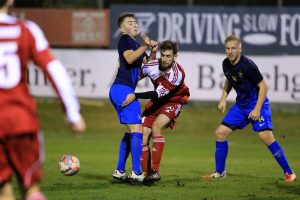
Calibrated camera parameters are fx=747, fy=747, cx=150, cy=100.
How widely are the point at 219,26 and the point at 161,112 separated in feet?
34.3

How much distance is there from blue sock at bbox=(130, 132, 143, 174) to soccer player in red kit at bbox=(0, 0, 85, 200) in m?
4.17

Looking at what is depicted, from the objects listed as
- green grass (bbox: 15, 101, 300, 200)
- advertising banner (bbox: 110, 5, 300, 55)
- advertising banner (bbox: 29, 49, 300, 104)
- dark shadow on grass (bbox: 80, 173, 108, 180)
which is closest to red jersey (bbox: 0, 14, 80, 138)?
green grass (bbox: 15, 101, 300, 200)

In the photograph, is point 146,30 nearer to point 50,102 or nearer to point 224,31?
point 224,31

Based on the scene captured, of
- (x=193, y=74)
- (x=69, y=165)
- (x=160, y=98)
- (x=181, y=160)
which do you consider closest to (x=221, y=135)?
(x=160, y=98)

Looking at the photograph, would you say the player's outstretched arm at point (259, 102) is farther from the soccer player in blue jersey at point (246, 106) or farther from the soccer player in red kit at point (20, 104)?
the soccer player in red kit at point (20, 104)

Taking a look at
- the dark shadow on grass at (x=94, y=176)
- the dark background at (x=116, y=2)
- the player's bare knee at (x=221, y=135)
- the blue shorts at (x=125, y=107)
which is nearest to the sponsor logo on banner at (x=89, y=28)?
the dark background at (x=116, y=2)

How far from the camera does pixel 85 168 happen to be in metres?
11.4

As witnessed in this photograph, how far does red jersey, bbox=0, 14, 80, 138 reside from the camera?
16.6ft

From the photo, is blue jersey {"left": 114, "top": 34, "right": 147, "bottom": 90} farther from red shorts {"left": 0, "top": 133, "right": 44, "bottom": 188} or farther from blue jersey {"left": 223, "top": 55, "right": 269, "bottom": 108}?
red shorts {"left": 0, "top": 133, "right": 44, "bottom": 188}

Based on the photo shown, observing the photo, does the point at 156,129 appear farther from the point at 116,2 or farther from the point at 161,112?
the point at 116,2

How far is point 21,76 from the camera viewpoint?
515 cm

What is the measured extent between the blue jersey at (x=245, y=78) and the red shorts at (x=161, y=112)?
0.82 meters

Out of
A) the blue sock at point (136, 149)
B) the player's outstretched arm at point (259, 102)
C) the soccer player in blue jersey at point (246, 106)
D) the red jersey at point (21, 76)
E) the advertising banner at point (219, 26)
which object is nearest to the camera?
the red jersey at point (21, 76)

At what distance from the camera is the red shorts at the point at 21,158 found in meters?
5.07
